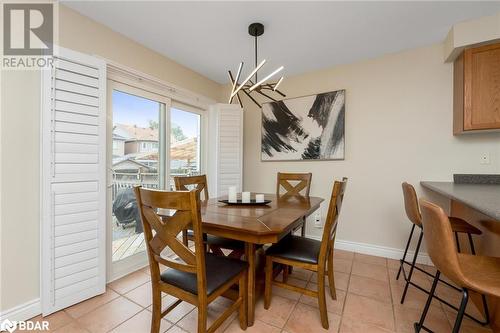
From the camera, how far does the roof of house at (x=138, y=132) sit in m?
2.30

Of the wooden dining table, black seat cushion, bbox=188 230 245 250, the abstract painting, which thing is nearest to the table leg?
the wooden dining table

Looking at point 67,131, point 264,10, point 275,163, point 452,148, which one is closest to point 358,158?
point 452,148

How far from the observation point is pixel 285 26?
2068 mm

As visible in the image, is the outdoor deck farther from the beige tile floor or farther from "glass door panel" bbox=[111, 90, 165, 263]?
the beige tile floor

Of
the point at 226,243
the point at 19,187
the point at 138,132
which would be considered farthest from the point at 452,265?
the point at 138,132

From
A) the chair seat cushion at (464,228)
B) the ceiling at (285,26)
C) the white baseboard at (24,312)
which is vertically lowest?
the white baseboard at (24,312)

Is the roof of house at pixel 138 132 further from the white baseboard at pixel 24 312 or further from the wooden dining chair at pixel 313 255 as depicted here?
the wooden dining chair at pixel 313 255

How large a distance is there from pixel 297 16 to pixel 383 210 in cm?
229

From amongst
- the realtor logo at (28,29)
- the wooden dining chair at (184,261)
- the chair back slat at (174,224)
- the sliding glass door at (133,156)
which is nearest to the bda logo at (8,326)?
the sliding glass door at (133,156)

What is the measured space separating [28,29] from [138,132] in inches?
43.4

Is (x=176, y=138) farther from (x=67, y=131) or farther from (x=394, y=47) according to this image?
(x=394, y=47)

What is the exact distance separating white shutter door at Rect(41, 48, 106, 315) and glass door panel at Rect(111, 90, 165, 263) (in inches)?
12.1

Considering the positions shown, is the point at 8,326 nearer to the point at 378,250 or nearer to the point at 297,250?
the point at 297,250

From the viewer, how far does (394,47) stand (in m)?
2.45
